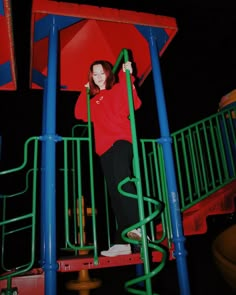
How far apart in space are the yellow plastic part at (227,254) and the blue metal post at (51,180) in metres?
2.40

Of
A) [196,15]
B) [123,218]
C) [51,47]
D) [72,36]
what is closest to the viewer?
[123,218]

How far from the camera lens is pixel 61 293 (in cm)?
433

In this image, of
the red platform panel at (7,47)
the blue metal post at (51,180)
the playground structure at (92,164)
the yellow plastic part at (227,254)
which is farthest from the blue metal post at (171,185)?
the red platform panel at (7,47)

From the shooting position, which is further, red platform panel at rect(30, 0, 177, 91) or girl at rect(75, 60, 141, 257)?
red platform panel at rect(30, 0, 177, 91)

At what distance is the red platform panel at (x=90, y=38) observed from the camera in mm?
2715

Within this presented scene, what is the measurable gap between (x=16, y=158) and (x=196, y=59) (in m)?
6.02

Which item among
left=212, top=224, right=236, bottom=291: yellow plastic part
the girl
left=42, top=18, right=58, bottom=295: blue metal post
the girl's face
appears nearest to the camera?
left=42, top=18, right=58, bottom=295: blue metal post

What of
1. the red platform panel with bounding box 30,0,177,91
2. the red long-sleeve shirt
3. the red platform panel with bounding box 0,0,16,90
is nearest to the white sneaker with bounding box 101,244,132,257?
the red long-sleeve shirt

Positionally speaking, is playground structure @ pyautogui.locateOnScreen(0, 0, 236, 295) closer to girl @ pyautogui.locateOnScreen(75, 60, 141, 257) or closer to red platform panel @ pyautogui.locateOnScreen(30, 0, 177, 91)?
red platform panel @ pyautogui.locateOnScreen(30, 0, 177, 91)

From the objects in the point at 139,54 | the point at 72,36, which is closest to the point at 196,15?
the point at 139,54

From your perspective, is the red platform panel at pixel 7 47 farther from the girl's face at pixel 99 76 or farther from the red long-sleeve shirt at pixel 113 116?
the red long-sleeve shirt at pixel 113 116

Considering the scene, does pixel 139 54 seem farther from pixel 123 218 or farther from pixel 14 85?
pixel 123 218

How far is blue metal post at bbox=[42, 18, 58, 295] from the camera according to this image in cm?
Answer: 206

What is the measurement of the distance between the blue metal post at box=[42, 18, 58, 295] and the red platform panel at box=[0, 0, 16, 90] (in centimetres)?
44
